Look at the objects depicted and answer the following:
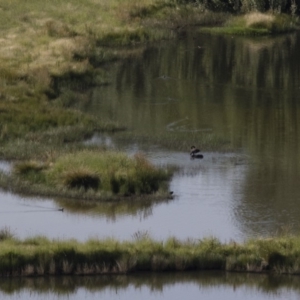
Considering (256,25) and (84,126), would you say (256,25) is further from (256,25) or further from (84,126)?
(84,126)

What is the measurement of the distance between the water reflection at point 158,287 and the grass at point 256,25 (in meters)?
34.8

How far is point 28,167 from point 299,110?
1299 centimetres

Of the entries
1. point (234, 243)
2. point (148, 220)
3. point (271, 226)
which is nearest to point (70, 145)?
point (148, 220)

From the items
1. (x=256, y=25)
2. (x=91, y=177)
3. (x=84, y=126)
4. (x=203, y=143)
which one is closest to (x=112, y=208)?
(x=91, y=177)

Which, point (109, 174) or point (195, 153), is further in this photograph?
point (195, 153)

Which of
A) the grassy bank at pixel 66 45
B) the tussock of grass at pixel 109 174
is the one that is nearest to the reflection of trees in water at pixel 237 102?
the grassy bank at pixel 66 45

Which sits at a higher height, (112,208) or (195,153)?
(195,153)

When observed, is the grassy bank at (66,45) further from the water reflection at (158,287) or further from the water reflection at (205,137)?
the water reflection at (158,287)

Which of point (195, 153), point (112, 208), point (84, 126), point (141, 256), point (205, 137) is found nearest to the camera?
point (141, 256)

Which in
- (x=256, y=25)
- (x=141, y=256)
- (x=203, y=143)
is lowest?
(x=141, y=256)

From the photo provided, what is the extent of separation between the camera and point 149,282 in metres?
19.1

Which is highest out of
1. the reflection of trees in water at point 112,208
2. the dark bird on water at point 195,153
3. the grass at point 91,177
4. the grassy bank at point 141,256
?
the dark bird on water at point 195,153

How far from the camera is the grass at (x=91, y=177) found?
2473 centimetres

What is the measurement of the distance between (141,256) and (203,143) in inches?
432
